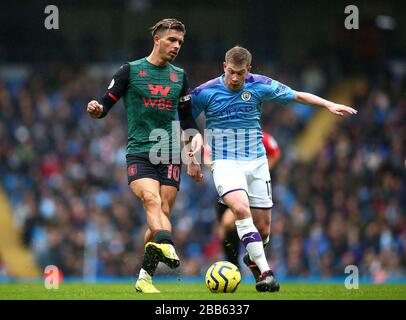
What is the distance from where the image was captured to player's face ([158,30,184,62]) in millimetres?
9828

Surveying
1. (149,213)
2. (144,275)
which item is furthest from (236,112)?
(144,275)

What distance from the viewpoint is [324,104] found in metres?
9.84

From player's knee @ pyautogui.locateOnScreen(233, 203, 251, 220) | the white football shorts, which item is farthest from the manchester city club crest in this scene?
player's knee @ pyautogui.locateOnScreen(233, 203, 251, 220)

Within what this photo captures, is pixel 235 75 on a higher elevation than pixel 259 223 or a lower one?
higher

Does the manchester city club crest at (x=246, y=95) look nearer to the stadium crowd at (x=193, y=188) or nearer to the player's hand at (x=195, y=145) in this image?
the player's hand at (x=195, y=145)

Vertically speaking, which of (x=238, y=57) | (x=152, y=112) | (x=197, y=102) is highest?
(x=238, y=57)

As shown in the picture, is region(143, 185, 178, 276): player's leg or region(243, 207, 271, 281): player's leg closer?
region(143, 185, 178, 276): player's leg

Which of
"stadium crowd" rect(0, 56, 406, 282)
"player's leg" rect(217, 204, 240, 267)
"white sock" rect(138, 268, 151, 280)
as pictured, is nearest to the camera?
"white sock" rect(138, 268, 151, 280)

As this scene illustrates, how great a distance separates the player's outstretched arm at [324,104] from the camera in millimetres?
9734

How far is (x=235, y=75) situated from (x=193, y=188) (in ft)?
36.4

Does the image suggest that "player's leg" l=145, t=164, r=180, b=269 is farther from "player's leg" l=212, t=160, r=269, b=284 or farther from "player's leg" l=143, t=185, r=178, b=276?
"player's leg" l=212, t=160, r=269, b=284

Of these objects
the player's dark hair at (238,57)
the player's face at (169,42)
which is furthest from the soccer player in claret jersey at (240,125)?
the player's face at (169,42)

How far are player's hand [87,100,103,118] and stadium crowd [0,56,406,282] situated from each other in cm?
934

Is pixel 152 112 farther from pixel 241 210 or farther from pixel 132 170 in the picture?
pixel 241 210
